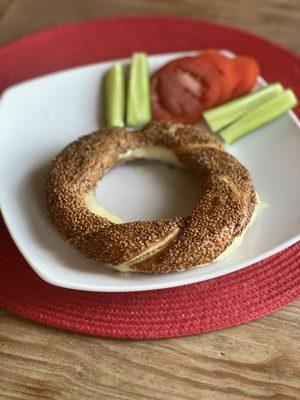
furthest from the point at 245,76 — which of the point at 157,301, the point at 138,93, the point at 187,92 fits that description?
the point at 157,301

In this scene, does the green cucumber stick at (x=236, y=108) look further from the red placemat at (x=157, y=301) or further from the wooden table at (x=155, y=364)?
the wooden table at (x=155, y=364)

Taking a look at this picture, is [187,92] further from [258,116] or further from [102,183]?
[102,183]

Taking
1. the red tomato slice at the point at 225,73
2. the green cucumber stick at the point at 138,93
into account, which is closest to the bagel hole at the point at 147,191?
the green cucumber stick at the point at 138,93

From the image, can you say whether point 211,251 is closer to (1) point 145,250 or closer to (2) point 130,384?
(1) point 145,250

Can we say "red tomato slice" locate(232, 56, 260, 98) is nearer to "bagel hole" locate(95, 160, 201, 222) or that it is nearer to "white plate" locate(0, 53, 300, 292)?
"white plate" locate(0, 53, 300, 292)

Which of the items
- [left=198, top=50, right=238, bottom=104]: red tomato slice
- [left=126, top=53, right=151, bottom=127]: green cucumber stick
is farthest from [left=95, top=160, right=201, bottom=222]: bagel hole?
[left=198, top=50, right=238, bottom=104]: red tomato slice

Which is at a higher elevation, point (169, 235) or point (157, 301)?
point (169, 235)
